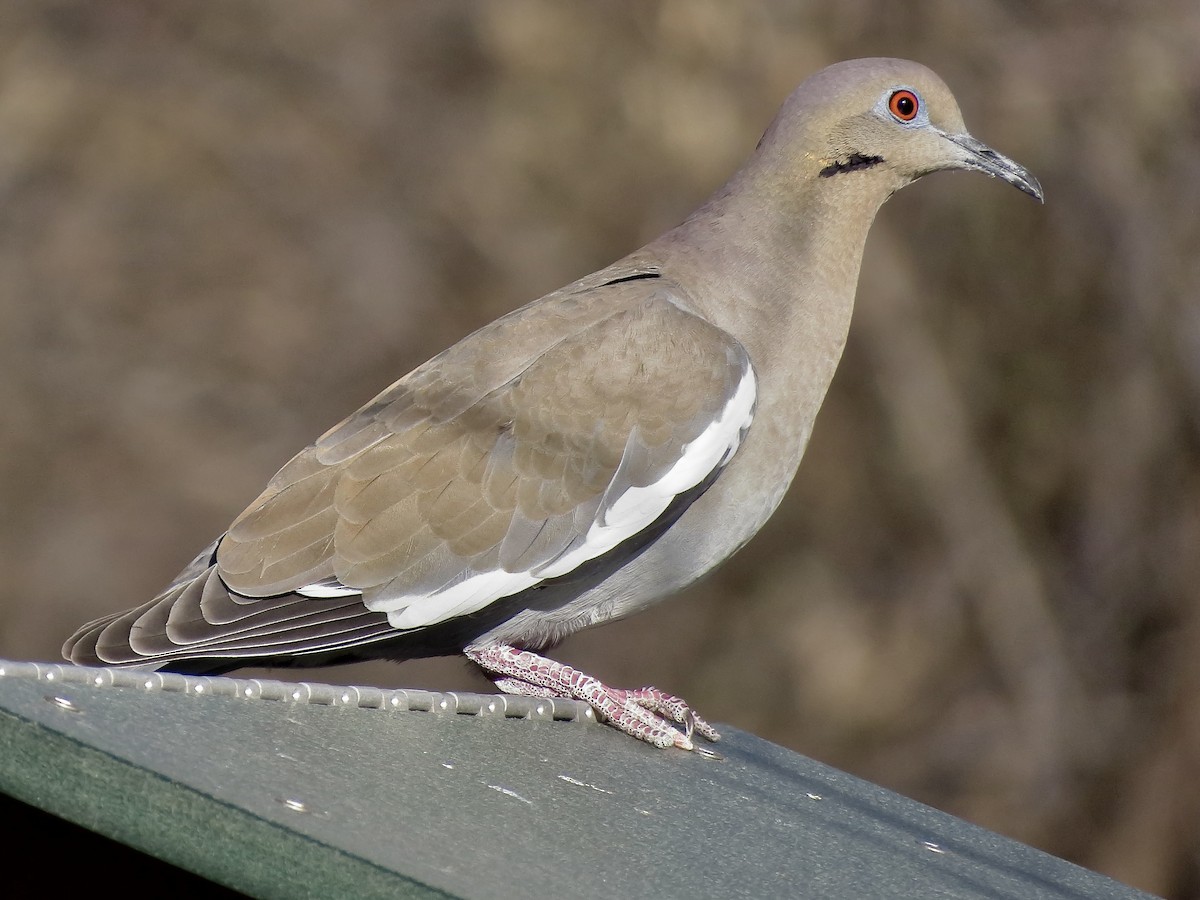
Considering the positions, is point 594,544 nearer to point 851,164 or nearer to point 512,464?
point 512,464

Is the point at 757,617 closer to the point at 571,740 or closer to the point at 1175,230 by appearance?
the point at 1175,230

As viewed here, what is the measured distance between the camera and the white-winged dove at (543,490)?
3412 millimetres

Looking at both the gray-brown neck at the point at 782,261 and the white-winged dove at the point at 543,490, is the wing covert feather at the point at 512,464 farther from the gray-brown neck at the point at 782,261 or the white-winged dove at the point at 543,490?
the gray-brown neck at the point at 782,261

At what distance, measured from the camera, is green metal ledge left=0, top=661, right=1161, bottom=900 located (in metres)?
1.98

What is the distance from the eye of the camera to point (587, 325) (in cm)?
359

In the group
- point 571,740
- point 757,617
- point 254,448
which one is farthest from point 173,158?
point 571,740

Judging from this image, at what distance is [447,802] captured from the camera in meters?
2.38

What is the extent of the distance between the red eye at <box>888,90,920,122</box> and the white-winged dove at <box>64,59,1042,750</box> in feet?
1.29

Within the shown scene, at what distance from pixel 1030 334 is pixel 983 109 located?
1.03m

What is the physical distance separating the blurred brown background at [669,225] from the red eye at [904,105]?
3.36m

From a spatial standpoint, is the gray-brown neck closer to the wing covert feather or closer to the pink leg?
the wing covert feather

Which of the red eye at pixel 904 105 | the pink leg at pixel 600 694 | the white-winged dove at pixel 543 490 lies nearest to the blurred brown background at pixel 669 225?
the red eye at pixel 904 105

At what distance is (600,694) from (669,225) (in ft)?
16.5

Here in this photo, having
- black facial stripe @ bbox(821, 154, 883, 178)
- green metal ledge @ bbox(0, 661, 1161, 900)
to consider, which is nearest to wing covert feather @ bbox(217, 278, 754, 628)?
green metal ledge @ bbox(0, 661, 1161, 900)
